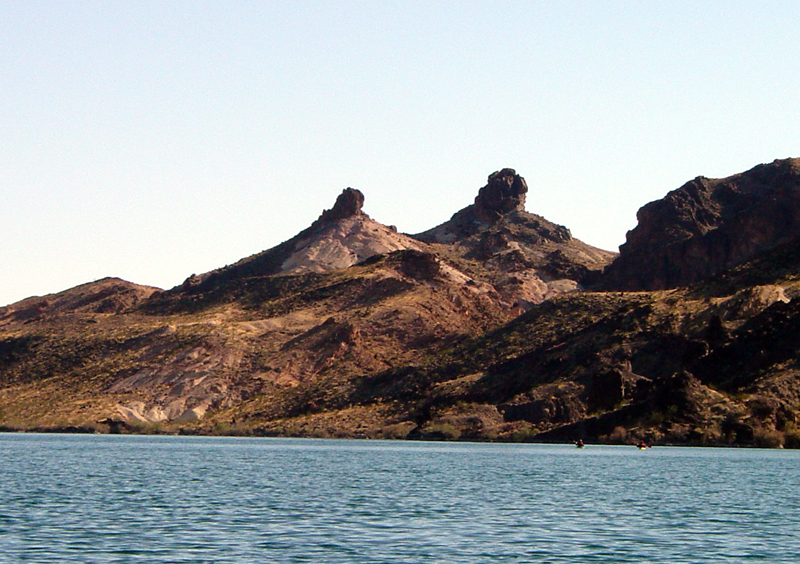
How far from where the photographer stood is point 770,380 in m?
141

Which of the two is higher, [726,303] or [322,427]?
[726,303]

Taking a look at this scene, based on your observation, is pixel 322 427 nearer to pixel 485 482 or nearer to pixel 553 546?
pixel 485 482

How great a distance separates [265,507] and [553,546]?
18942mm

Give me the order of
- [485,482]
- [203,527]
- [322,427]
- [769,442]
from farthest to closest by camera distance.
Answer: [322,427] < [769,442] < [485,482] < [203,527]

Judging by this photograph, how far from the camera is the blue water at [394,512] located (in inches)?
1677

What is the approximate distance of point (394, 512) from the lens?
56.8m

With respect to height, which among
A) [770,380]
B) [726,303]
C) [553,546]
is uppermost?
[726,303]

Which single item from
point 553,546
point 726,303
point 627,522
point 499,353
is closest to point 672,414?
point 726,303

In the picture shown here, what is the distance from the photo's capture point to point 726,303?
169 m

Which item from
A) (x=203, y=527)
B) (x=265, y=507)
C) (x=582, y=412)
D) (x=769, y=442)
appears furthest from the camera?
(x=582, y=412)

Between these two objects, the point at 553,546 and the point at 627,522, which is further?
the point at 627,522

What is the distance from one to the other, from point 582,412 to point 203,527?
118m

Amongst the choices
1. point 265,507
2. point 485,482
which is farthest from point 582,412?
point 265,507

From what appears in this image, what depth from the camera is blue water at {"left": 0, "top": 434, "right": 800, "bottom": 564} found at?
42.6m
